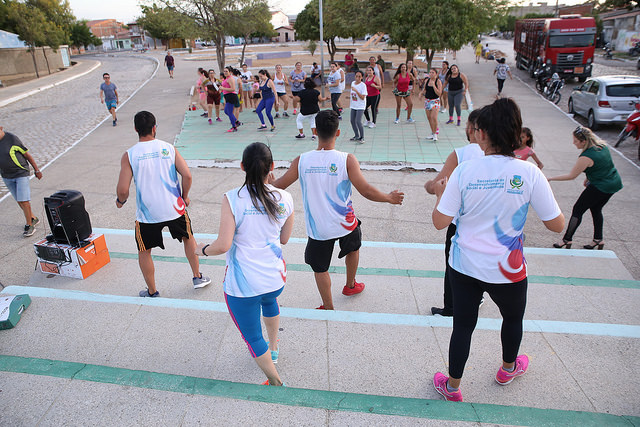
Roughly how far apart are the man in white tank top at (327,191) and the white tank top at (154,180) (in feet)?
3.54

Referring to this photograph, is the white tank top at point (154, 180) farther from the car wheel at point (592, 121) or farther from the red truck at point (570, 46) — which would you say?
the red truck at point (570, 46)

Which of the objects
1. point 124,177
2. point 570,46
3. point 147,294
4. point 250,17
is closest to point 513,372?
point 147,294

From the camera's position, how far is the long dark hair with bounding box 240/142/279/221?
257 centimetres

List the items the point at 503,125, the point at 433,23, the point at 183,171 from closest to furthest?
the point at 503,125
the point at 183,171
the point at 433,23

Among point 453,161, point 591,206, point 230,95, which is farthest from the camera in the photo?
point 230,95

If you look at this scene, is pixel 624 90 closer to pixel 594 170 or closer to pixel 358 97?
pixel 358 97

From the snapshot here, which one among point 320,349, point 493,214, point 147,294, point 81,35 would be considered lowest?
point 147,294

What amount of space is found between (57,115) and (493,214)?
776 inches

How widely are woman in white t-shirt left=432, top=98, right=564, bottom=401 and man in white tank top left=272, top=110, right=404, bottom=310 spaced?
1.08 metres

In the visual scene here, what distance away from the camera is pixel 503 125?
7.54 feet

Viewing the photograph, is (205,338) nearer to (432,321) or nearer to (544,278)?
(432,321)

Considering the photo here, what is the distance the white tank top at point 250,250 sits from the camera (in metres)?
2.58

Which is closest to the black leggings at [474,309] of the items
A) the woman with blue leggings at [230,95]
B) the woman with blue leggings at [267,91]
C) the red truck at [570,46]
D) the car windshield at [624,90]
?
the woman with blue leggings at [267,91]

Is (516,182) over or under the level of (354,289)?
over
